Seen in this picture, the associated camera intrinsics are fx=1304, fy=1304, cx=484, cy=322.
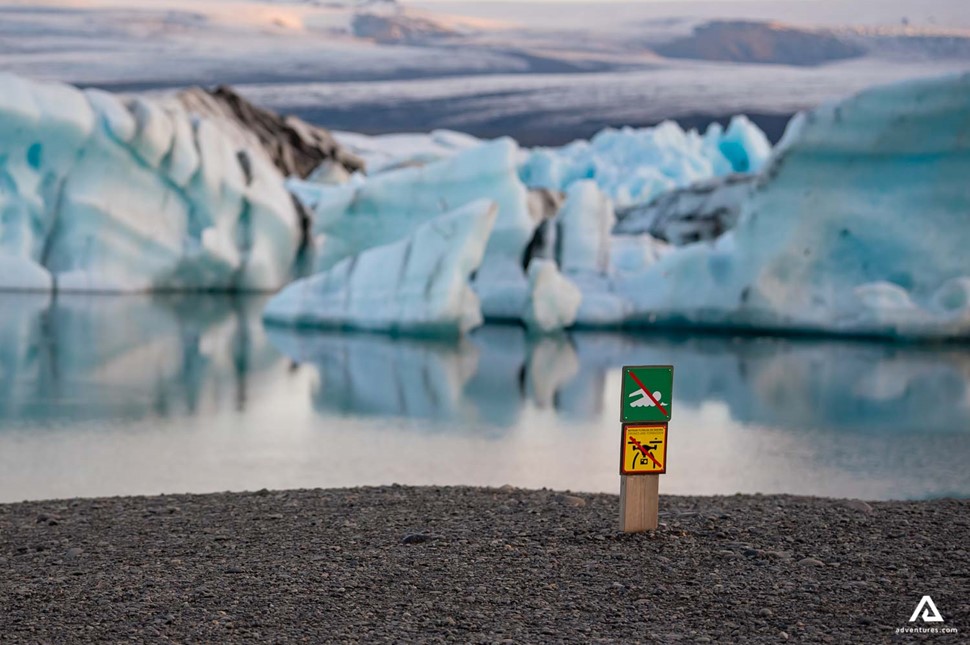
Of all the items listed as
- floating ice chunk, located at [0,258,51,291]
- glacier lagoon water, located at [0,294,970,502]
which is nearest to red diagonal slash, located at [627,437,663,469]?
glacier lagoon water, located at [0,294,970,502]

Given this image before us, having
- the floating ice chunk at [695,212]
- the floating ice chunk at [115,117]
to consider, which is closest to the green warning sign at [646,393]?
the floating ice chunk at [115,117]

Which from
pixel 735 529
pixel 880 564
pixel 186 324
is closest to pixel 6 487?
pixel 735 529

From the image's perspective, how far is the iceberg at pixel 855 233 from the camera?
12930 millimetres

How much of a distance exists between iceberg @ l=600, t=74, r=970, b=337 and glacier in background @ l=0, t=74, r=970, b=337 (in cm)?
2

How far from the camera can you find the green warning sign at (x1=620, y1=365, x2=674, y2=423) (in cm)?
352

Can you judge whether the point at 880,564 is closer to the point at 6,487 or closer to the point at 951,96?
the point at 6,487

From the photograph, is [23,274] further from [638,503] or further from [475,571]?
[475,571]

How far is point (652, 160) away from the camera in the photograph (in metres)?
32.1

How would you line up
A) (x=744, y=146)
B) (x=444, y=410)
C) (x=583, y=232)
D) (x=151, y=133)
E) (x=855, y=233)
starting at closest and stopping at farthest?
(x=444, y=410)
(x=855, y=233)
(x=583, y=232)
(x=151, y=133)
(x=744, y=146)

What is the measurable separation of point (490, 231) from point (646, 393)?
11.1m

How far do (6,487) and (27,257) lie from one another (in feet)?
38.9

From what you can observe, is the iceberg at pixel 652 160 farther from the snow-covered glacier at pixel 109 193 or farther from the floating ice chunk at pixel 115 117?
the floating ice chunk at pixel 115 117

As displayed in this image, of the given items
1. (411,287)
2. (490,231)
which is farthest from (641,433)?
(490,231)

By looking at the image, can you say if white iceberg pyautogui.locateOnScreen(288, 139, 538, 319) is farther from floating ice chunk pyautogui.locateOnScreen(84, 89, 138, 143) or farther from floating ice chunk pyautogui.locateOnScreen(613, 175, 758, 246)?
floating ice chunk pyautogui.locateOnScreen(613, 175, 758, 246)
